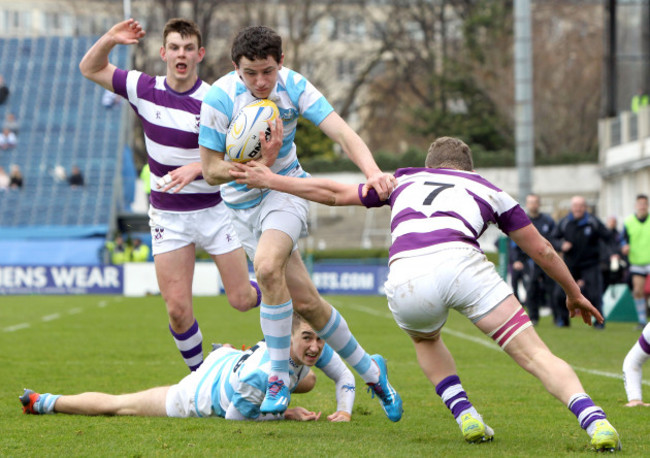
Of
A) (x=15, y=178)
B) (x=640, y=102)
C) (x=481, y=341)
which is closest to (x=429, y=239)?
(x=481, y=341)

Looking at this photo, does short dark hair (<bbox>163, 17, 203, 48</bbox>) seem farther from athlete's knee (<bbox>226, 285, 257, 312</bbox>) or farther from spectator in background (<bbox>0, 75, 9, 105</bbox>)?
spectator in background (<bbox>0, 75, 9, 105</bbox>)

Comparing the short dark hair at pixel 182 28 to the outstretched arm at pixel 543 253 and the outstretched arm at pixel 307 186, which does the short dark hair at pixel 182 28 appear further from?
the outstretched arm at pixel 543 253

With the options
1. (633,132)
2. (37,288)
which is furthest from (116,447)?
(633,132)

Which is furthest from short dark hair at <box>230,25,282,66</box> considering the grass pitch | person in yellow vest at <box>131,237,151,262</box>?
person in yellow vest at <box>131,237,151,262</box>

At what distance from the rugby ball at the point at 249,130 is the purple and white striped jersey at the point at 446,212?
1.04 meters

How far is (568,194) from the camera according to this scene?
4841 cm

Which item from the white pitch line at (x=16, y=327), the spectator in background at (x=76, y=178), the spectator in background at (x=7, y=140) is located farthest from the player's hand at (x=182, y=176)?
the spectator in background at (x=7, y=140)

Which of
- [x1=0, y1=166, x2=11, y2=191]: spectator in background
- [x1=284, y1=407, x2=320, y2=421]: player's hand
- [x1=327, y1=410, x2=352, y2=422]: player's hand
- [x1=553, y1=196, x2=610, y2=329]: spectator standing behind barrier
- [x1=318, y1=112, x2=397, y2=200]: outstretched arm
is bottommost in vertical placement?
[x1=0, y1=166, x2=11, y2=191]: spectator in background

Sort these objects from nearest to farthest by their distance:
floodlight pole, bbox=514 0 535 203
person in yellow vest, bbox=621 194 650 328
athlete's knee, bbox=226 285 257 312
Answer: athlete's knee, bbox=226 285 257 312
person in yellow vest, bbox=621 194 650 328
floodlight pole, bbox=514 0 535 203

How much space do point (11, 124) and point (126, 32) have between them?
37456 millimetres

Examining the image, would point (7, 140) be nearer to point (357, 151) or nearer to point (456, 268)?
point (357, 151)

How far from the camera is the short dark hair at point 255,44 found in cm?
600

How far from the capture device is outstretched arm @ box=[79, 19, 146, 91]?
24.4 ft

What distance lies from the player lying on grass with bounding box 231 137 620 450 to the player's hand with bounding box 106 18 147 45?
2.17 m
